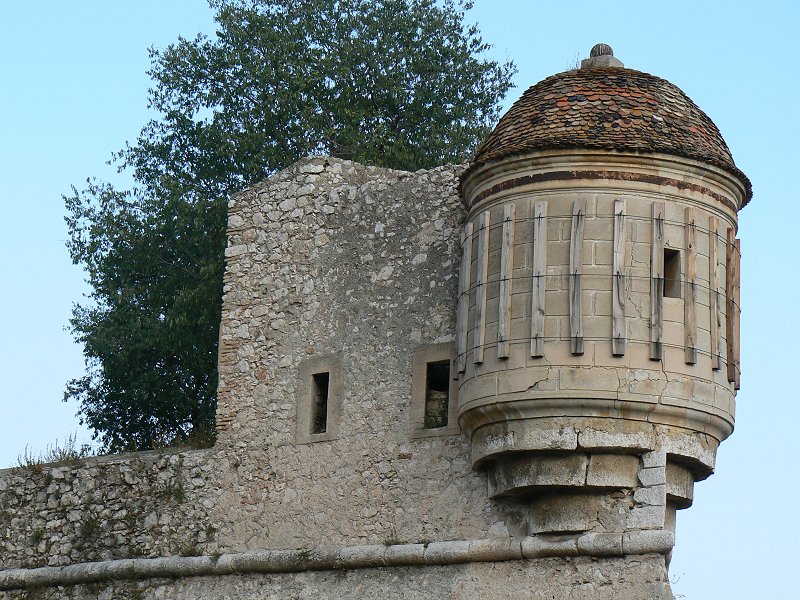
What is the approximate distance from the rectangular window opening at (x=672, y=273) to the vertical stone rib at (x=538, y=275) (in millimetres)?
1028

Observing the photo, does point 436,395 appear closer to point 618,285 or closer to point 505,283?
point 505,283

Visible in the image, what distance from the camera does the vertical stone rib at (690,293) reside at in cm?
1353

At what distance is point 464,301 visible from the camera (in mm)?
14500

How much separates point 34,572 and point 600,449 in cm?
722

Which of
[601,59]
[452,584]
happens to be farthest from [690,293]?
[452,584]

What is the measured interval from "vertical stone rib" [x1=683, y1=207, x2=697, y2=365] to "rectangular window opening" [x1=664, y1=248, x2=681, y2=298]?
0.25 feet

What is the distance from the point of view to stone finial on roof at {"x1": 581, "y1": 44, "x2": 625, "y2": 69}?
14906 millimetres

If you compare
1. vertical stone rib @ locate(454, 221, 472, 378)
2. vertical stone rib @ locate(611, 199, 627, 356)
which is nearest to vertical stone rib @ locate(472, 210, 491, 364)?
vertical stone rib @ locate(454, 221, 472, 378)

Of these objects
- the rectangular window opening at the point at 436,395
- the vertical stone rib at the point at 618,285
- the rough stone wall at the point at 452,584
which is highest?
the vertical stone rib at the point at 618,285

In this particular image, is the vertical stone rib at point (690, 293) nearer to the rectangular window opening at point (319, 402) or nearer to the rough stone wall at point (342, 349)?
the rough stone wall at point (342, 349)

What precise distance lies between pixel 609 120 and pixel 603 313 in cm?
172

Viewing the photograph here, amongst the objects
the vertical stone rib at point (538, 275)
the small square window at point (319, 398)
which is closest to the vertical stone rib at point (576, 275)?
the vertical stone rib at point (538, 275)

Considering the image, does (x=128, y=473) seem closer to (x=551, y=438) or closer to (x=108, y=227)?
(x=551, y=438)

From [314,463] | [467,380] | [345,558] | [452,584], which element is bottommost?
[452,584]
